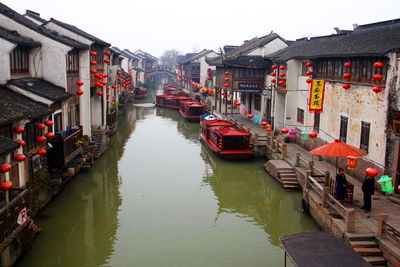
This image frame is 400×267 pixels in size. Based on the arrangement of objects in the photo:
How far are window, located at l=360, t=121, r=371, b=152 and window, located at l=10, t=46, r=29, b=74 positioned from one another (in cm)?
1419

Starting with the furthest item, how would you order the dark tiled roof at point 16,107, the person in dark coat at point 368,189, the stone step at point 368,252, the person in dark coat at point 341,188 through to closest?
1. the person in dark coat at point 341,188
2. the person in dark coat at point 368,189
3. the dark tiled roof at point 16,107
4. the stone step at point 368,252

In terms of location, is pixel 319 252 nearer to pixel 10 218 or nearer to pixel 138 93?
pixel 10 218

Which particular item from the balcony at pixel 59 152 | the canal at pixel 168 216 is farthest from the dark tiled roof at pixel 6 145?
the balcony at pixel 59 152

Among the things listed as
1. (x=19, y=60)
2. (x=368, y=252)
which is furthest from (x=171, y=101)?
(x=368, y=252)

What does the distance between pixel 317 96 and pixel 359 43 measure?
3.64 metres

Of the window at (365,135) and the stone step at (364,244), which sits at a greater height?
the window at (365,135)

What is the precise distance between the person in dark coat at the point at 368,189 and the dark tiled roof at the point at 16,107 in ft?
35.4

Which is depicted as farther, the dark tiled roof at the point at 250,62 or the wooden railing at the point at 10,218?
the dark tiled roof at the point at 250,62

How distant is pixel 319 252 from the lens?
883 cm

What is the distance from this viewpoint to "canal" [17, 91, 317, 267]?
12.3 metres

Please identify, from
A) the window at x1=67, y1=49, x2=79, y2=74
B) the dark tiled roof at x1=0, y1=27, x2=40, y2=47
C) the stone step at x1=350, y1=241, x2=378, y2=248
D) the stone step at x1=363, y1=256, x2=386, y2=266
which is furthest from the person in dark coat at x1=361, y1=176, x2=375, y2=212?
the window at x1=67, y1=49, x2=79, y2=74

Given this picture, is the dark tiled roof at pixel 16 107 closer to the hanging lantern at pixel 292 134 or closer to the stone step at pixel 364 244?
the stone step at pixel 364 244

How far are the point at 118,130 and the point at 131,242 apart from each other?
23.1 meters

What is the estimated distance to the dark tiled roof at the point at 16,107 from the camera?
11802 millimetres
